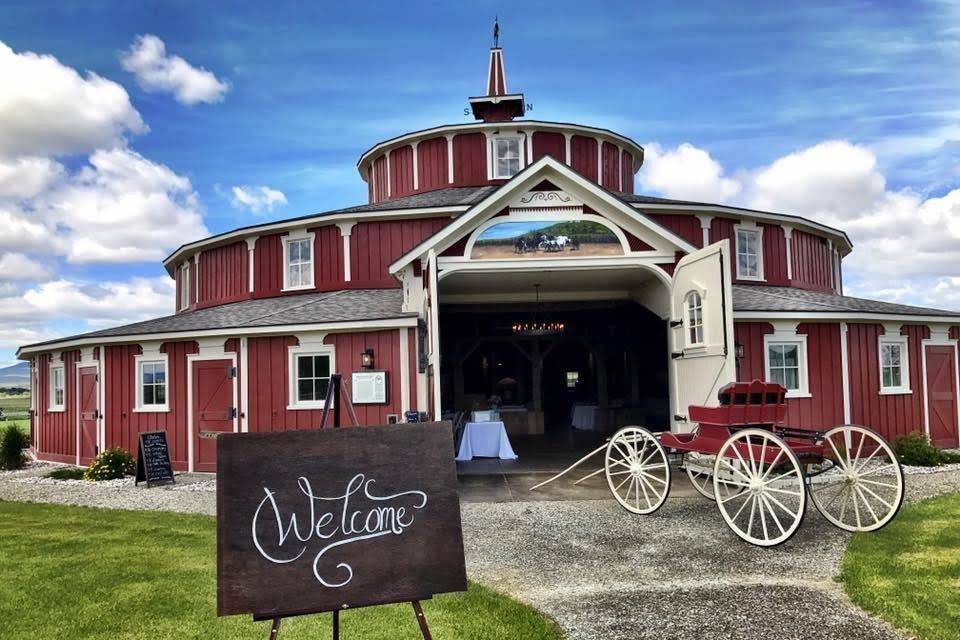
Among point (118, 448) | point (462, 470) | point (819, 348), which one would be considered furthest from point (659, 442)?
point (118, 448)

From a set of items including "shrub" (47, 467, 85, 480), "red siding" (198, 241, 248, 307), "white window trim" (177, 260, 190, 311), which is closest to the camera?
"shrub" (47, 467, 85, 480)

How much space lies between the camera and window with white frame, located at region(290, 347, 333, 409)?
14266 mm

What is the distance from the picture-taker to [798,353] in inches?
571

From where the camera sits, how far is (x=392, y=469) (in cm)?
415

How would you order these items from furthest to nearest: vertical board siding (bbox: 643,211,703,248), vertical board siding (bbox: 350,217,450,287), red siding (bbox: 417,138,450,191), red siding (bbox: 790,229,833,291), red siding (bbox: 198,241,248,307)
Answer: red siding (bbox: 417,138,450,191) → red siding (bbox: 790,229,833,291) → red siding (bbox: 198,241,248,307) → vertical board siding (bbox: 643,211,703,248) → vertical board siding (bbox: 350,217,450,287)

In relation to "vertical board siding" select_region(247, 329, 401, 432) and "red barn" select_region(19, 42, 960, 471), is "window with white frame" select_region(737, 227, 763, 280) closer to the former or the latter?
"red barn" select_region(19, 42, 960, 471)

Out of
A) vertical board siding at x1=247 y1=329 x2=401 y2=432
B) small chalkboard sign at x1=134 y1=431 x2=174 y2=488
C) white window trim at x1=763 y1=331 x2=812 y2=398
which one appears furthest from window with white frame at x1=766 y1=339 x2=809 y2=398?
small chalkboard sign at x1=134 y1=431 x2=174 y2=488

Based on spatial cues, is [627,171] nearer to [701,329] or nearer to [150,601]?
[701,329]

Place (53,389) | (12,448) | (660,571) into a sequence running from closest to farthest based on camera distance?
(660,571), (12,448), (53,389)

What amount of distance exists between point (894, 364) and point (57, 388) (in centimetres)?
2059

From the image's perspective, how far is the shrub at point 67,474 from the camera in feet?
48.0

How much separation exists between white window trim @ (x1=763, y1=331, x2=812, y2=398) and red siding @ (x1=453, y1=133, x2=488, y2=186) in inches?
401

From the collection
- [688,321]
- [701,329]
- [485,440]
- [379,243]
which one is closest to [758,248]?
[688,321]

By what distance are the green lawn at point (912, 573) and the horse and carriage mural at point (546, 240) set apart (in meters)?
6.13
